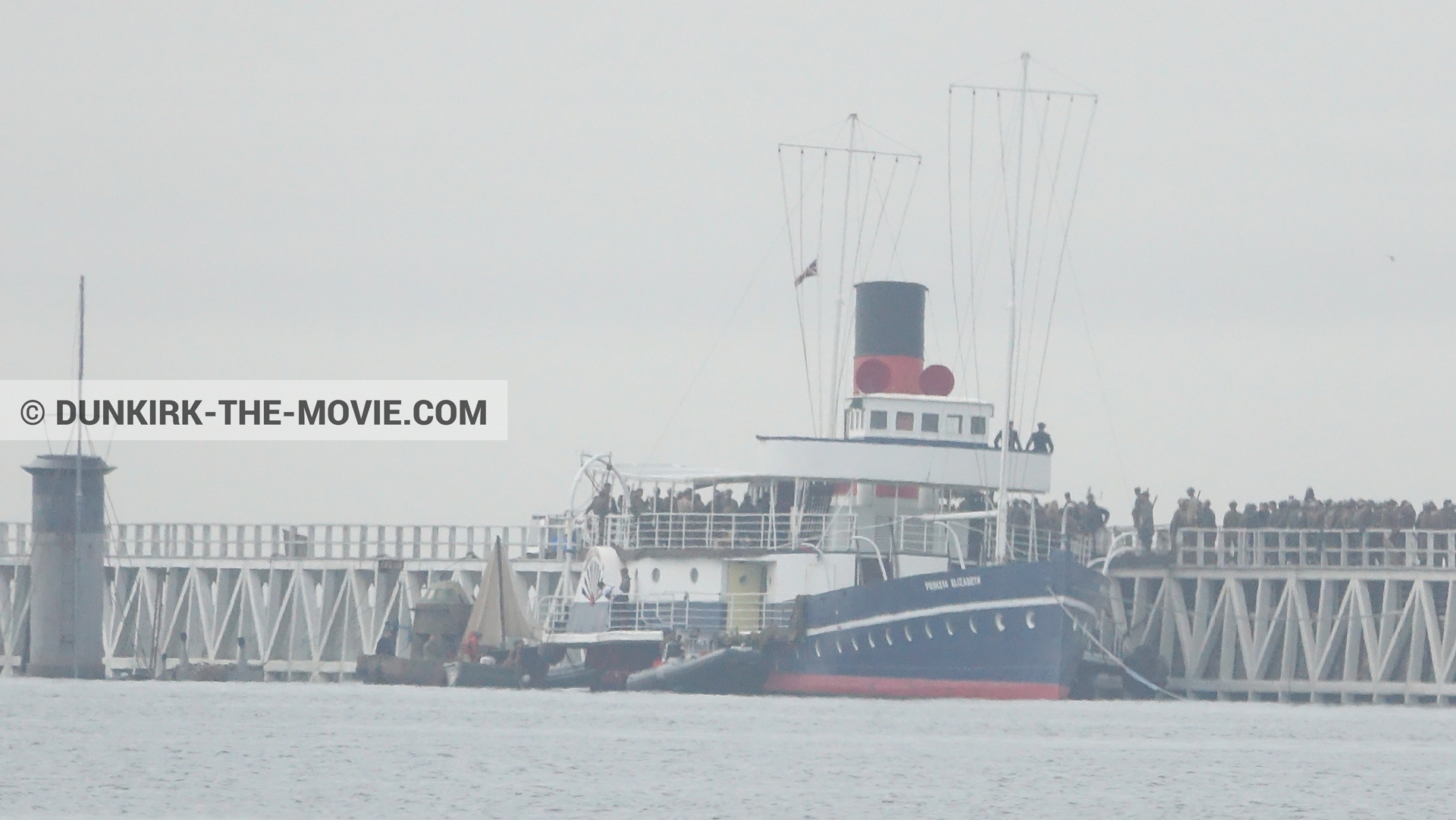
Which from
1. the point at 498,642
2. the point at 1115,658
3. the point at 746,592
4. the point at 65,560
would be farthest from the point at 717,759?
the point at 65,560

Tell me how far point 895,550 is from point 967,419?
3.81 meters

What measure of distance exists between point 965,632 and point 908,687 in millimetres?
2033

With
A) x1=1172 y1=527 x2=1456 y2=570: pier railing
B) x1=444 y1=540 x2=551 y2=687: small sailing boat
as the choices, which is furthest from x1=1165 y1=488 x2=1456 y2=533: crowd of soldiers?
x1=444 y1=540 x2=551 y2=687: small sailing boat

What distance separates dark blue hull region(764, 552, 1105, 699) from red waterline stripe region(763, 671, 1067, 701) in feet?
0.05

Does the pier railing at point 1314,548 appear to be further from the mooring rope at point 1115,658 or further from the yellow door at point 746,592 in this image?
the yellow door at point 746,592

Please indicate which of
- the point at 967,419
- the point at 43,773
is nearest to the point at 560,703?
the point at 967,419

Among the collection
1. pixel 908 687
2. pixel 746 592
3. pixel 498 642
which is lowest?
pixel 908 687

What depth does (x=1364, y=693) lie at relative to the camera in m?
82.6

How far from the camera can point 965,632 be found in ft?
244

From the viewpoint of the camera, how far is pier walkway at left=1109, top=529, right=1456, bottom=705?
80188 millimetres

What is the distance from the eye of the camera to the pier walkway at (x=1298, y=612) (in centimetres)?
8019

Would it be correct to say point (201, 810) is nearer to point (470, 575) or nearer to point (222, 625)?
point (470, 575)

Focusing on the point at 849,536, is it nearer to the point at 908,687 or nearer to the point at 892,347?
the point at 892,347

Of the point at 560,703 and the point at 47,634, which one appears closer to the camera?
the point at 560,703
